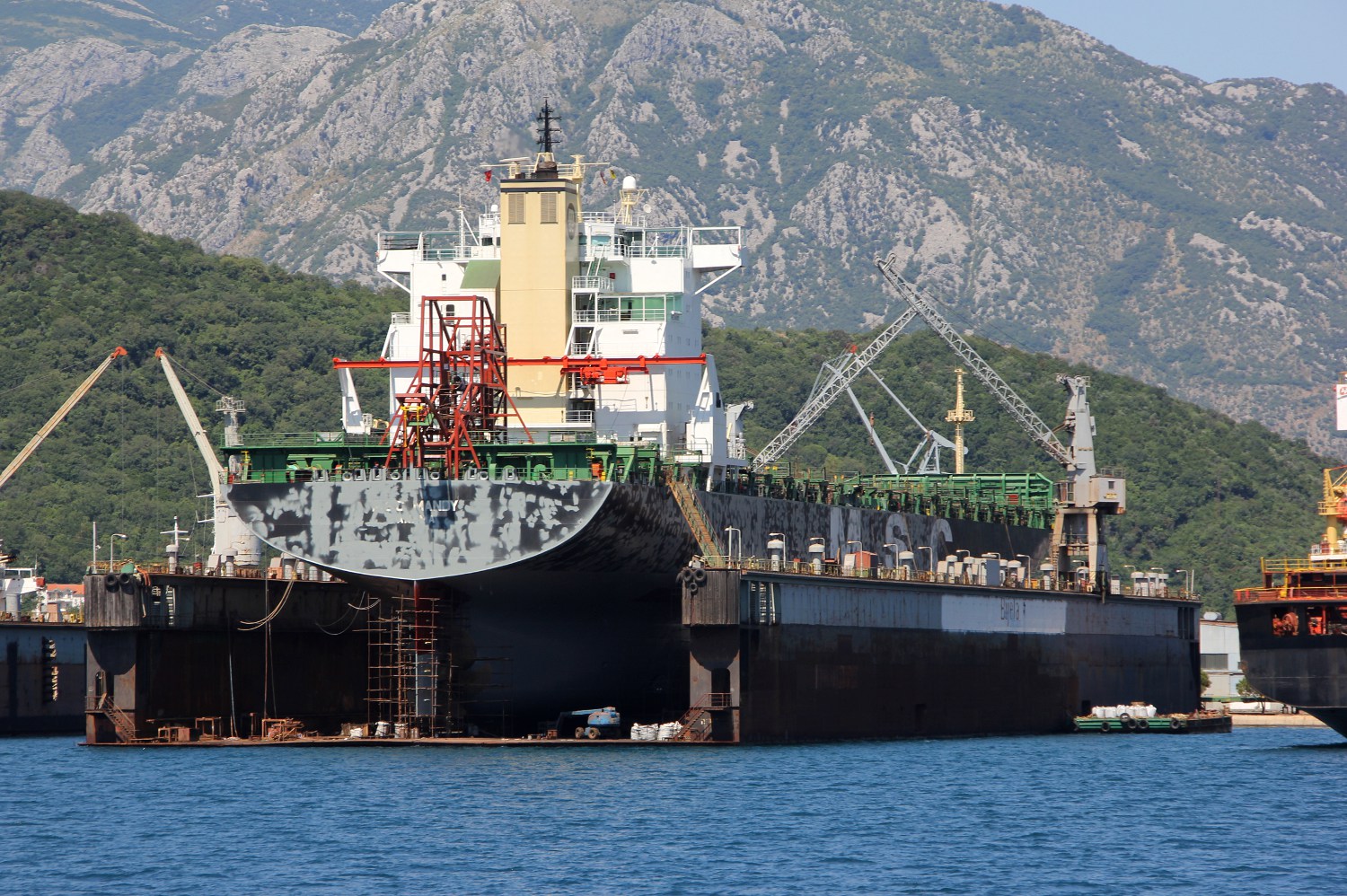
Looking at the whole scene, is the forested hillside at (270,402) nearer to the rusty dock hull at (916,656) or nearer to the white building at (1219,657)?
the white building at (1219,657)

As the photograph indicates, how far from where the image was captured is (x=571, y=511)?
5906 cm

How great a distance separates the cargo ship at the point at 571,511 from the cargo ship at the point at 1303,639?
10.7m

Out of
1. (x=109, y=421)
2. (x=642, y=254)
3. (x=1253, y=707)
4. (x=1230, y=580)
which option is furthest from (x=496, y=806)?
(x=1230, y=580)

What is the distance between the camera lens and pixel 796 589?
65188 mm

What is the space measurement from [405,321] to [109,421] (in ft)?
220

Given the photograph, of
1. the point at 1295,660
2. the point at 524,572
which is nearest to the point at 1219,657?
the point at 1295,660

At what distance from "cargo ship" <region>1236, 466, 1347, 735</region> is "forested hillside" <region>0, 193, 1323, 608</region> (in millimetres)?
67707

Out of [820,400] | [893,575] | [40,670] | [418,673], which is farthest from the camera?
[820,400]

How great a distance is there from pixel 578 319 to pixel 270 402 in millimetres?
75856

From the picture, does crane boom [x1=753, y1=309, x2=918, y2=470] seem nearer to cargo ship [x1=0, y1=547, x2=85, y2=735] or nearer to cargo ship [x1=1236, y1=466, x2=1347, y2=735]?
cargo ship [x1=0, y1=547, x2=85, y2=735]

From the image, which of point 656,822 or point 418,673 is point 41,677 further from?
point 656,822

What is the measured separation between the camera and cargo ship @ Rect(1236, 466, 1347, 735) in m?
66.5

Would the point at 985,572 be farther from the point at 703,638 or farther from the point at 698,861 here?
the point at 698,861

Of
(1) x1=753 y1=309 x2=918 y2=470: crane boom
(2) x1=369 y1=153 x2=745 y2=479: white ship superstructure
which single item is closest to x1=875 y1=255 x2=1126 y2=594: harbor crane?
(2) x1=369 y1=153 x2=745 y2=479: white ship superstructure
